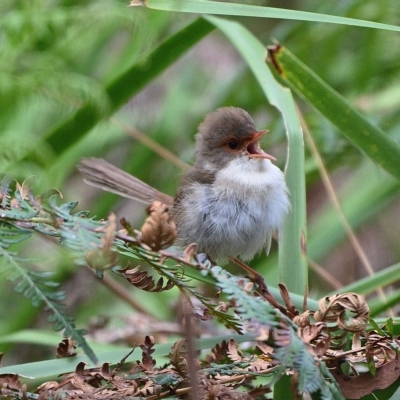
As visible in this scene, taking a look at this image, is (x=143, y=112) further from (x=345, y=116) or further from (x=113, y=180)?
(x=345, y=116)

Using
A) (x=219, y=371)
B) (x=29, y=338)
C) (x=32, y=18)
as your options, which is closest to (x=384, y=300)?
(x=219, y=371)

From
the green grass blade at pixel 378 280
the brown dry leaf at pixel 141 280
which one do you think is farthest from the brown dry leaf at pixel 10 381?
the green grass blade at pixel 378 280

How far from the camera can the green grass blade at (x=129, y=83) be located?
216 cm

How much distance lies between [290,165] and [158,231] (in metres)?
0.85

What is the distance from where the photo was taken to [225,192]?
7.63 feet

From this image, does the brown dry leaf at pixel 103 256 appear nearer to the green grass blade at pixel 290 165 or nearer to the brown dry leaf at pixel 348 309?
the brown dry leaf at pixel 348 309

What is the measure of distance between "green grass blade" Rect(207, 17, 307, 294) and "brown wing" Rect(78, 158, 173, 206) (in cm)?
67

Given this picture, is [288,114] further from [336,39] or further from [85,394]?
[336,39]

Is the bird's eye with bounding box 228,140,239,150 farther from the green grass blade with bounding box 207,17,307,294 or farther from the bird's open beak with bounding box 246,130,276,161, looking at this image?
the green grass blade with bounding box 207,17,307,294

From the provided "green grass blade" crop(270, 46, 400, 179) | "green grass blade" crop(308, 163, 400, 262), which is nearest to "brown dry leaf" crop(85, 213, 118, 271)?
"green grass blade" crop(270, 46, 400, 179)

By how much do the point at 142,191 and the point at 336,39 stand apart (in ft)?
5.22

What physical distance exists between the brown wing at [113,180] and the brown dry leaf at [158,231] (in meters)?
1.51

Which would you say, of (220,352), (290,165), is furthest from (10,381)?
(290,165)

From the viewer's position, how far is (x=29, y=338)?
226 cm
